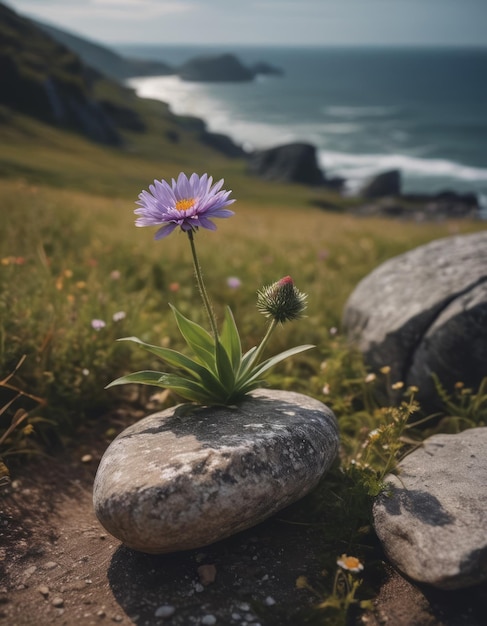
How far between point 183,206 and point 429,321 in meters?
2.48

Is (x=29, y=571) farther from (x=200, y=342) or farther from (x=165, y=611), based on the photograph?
(x=200, y=342)

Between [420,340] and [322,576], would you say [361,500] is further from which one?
[420,340]

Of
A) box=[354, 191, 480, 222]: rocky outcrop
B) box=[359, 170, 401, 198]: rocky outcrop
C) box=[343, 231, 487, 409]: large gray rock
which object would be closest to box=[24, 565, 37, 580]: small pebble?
box=[343, 231, 487, 409]: large gray rock

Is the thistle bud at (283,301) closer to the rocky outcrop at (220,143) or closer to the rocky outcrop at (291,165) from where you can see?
the rocky outcrop at (291,165)

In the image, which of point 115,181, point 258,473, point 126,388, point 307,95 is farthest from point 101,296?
point 307,95

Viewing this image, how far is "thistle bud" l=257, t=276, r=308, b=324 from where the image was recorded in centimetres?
362

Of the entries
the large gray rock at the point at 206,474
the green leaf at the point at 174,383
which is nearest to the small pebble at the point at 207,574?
the large gray rock at the point at 206,474

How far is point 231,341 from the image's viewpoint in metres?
4.05

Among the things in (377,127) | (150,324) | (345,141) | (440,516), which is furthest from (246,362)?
(377,127)

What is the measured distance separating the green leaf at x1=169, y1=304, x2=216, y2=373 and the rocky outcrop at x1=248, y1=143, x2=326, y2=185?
74.2 m

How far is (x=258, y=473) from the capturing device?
10.4 ft

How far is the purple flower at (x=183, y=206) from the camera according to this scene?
130 inches

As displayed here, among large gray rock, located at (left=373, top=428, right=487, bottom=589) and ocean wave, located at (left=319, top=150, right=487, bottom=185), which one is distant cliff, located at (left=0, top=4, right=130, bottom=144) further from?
large gray rock, located at (left=373, top=428, right=487, bottom=589)

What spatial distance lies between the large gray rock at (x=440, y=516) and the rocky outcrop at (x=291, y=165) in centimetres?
7458
